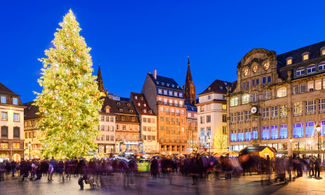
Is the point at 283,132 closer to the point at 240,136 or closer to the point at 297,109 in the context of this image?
the point at 297,109

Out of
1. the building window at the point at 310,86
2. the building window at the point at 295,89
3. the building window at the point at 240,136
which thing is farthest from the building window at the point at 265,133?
the building window at the point at 310,86

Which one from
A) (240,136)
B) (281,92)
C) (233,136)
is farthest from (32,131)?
(281,92)

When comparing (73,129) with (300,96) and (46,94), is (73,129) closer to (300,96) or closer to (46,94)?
(46,94)

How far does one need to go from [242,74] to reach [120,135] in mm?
39986

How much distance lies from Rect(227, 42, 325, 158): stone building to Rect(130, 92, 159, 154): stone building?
105ft

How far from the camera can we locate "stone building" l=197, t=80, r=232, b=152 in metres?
84.4

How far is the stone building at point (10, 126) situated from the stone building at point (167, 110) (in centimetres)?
4212

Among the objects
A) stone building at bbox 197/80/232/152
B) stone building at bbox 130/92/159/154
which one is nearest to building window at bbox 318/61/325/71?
stone building at bbox 197/80/232/152

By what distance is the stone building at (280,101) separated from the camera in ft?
196

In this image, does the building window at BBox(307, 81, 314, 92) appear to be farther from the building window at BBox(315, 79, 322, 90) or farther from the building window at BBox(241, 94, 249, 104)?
the building window at BBox(241, 94, 249, 104)

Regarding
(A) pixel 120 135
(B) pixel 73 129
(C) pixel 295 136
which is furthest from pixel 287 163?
(A) pixel 120 135

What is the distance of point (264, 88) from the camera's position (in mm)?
67938

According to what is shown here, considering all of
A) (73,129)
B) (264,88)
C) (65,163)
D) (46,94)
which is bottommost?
(65,163)

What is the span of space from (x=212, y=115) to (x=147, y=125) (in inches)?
960
